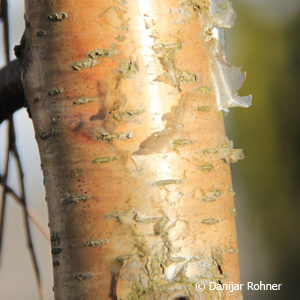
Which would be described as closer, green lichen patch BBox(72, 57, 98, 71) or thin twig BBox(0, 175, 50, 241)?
green lichen patch BBox(72, 57, 98, 71)

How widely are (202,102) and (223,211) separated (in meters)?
0.15

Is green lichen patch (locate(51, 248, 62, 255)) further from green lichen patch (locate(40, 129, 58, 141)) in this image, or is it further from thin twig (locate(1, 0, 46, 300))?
thin twig (locate(1, 0, 46, 300))

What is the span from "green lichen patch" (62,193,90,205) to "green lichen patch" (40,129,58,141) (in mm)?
82

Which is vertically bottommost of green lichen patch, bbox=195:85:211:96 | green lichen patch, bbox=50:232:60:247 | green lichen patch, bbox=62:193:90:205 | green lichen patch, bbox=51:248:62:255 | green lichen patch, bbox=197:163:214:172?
green lichen patch, bbox=51:248:62:255

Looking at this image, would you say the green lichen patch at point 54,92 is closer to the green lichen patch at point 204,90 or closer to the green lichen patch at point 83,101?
the green lichen patch at point 83,101

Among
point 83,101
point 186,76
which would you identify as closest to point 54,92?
point 83,101

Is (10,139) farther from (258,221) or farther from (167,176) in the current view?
(258,221)

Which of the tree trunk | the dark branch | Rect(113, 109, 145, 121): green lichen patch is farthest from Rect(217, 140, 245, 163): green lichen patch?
the dark branch

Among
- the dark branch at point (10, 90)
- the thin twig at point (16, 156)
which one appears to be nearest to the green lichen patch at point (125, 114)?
the dark branch at point (10, 90)

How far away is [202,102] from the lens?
29.9 inches

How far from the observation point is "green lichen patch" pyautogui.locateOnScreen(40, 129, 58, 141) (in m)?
0.74

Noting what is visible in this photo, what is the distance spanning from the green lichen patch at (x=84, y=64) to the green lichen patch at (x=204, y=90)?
14 centimetres

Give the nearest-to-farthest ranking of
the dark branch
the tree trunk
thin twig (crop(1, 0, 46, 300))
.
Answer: the tree trunk, the dark branch, thin twig (crop(1, 0, 46, 300))

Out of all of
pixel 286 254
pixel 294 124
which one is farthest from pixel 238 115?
pixel 286 254
